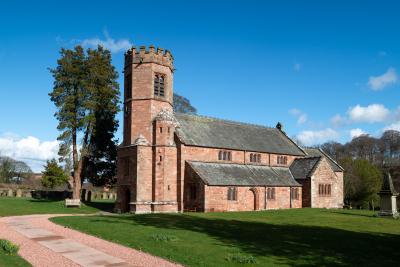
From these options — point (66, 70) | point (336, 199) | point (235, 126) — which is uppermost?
point (66, 70)

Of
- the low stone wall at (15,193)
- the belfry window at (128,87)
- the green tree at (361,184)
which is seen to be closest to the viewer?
the belfry window at (128,87)

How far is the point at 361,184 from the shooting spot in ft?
220

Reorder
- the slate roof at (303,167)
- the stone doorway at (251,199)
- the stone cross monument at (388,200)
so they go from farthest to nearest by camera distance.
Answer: the slate roof at (303,167) < the stone doorway at (251,199) < the stone cross monument at (388,200)

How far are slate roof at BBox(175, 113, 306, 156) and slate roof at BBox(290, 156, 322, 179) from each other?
6.48ft

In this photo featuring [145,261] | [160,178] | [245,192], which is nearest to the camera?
[145,261]

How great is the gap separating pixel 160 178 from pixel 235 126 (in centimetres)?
1643

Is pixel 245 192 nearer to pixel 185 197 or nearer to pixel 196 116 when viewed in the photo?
pixel 185 197

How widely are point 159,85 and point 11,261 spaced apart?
2900cm

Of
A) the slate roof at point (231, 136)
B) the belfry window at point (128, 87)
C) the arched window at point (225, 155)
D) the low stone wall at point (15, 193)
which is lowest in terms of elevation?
the low stone wall at point (15, 193)

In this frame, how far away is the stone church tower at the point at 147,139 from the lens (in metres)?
39.2

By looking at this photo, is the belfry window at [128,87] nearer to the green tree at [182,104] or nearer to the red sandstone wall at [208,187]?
the red sandstone wall at [208,187]

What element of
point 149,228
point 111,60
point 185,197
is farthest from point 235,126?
point 149,228

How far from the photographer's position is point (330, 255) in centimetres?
1677

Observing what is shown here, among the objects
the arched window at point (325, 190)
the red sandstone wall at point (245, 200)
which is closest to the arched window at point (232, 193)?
the red sandstone wall at point (245, 200)
